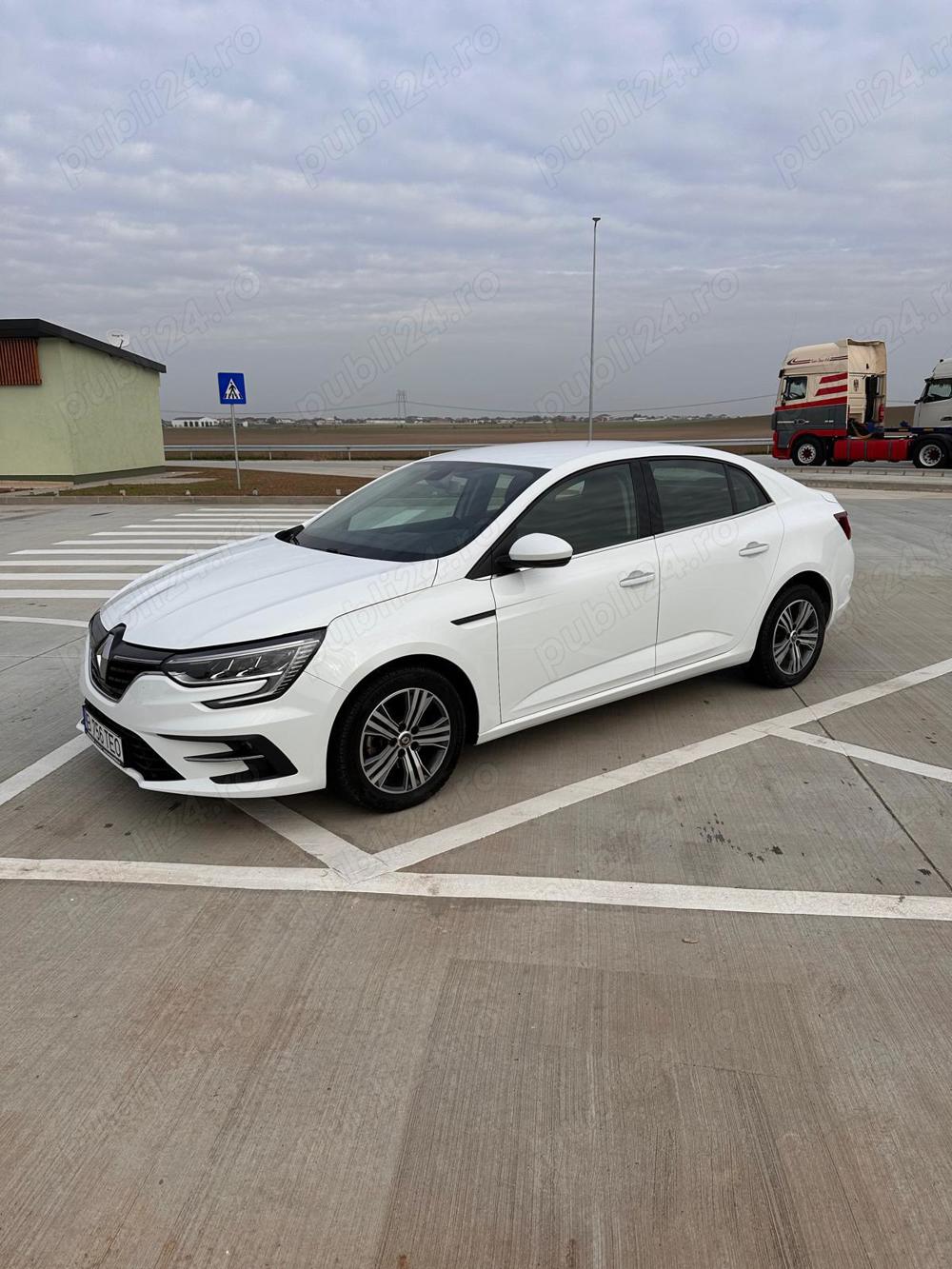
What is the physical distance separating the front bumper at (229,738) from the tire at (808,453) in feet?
89.2

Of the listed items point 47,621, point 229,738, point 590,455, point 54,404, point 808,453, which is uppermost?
point 54,404

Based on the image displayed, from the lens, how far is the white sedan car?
355 cm

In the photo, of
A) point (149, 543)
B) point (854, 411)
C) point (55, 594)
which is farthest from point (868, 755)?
point (854, 411)

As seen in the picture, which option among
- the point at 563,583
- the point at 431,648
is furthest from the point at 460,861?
the point at 563,583

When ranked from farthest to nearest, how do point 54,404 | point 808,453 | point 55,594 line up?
1. point 808,453
2. point 54,404
3. point 55,594

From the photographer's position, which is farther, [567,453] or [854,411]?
[854,411]

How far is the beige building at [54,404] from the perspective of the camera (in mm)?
21750

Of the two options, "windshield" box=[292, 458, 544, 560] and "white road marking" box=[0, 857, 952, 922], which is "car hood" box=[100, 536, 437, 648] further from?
"white road marking" box=[0, 857, 952, 922]

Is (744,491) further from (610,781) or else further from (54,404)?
(54,404)

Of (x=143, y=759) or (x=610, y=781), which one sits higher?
(x=143, y=759)

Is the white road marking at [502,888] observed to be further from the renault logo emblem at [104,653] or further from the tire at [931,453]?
the tire at [931,453]

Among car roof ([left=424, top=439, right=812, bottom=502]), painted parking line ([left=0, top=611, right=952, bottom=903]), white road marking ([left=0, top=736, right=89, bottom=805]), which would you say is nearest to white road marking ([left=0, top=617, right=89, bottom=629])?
white road marking ([left=0, top=736, right=89, bottom=805])

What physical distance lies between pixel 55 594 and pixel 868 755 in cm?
756

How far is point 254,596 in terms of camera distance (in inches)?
153
